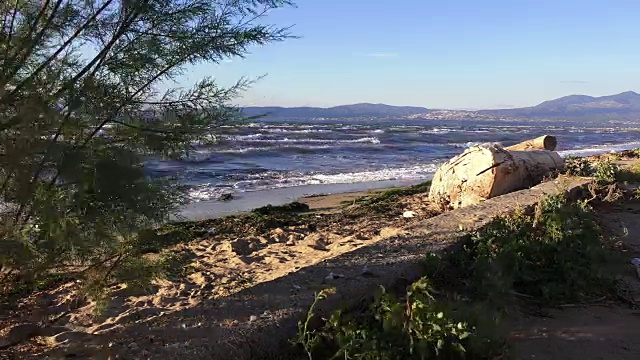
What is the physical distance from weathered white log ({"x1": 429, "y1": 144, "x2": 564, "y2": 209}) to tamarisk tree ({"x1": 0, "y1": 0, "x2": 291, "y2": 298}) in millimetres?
4853

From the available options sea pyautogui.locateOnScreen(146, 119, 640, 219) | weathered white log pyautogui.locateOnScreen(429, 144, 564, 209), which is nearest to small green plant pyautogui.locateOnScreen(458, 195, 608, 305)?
sea pyautogui.locateOnScreen(146, 119, 640, 219)

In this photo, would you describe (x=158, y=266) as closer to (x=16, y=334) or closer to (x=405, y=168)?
(x=16, y=334)

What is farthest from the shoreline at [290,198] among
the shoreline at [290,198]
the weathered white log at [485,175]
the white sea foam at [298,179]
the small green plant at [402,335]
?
the small green plant at [402,335]

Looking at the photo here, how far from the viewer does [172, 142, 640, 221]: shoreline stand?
10047mm

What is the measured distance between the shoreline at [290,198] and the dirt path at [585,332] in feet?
19.4

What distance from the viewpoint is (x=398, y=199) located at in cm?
1027

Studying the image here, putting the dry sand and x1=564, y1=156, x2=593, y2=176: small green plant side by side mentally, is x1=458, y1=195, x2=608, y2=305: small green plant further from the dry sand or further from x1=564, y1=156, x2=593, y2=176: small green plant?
x1=564, y1=156, x2=593, y2=176: small green plant

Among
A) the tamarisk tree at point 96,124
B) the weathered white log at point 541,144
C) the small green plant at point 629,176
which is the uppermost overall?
the tamarisk tree at point 96,124

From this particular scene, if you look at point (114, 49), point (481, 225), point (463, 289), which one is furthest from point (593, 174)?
point (114, 49)

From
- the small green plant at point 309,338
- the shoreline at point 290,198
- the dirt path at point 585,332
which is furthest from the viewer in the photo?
the shoreline at point 290,198

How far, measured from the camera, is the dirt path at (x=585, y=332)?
10.9 feet

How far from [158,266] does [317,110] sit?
130 metres

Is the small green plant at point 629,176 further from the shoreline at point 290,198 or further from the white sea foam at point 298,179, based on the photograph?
the white sea foam at point 298,179

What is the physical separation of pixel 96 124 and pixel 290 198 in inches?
350
